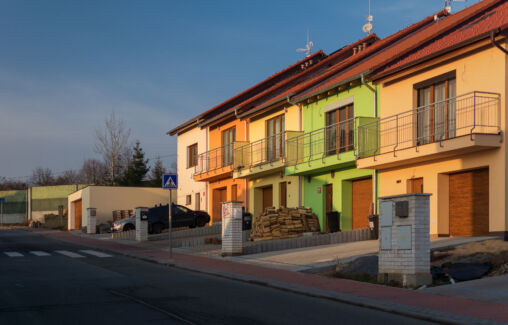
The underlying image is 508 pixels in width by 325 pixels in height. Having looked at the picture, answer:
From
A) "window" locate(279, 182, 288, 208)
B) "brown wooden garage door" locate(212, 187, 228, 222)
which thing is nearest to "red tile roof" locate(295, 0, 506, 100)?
"window" locate(279, 182, 288, 208)

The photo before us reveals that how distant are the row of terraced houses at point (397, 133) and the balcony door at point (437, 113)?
3cm

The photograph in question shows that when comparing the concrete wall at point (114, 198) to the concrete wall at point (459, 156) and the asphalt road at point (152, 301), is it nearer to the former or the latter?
the concrete wall at point (459, 156)

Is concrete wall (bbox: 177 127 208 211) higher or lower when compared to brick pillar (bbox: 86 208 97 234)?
higher

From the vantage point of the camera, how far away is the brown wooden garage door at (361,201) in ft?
76.2

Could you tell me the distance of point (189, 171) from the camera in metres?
39.6

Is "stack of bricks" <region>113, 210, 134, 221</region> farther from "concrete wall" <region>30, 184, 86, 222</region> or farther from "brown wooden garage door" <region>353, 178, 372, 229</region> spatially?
"concrete wall" <region>30, 184, 86, 222</region>

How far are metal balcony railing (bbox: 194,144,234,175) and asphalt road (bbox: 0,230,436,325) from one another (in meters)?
17.0

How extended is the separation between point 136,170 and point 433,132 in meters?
53.2

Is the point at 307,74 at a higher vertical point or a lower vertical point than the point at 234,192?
higher

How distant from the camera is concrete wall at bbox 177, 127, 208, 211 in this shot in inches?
1476

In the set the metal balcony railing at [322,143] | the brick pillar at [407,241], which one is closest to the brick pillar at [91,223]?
the metal balcony railing at [322,143]

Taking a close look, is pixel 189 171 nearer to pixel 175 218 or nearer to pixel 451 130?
pixel 175 218

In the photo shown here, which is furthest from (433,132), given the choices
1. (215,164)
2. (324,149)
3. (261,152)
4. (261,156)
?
(215,164)

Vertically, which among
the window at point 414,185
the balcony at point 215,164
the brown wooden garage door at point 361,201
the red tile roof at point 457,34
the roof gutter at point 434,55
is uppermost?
the red tile roof at point 457,34
